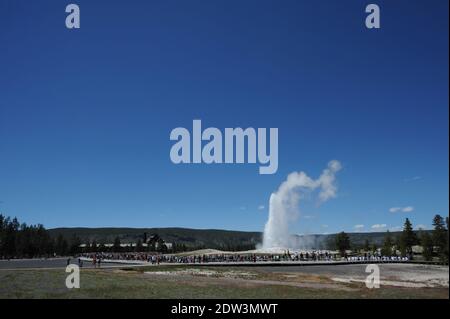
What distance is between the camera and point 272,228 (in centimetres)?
14988

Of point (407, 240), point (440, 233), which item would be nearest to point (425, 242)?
point (407, 240)

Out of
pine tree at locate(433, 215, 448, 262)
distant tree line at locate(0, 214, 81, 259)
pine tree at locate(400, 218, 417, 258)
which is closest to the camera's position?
pine tree at locate(433, 215, 448, 262)

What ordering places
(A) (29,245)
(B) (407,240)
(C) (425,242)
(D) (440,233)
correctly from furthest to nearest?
1. (A) (29,245)
2. (B) (407,240)
3. (C) (425,242)
4. (D) (440,233)

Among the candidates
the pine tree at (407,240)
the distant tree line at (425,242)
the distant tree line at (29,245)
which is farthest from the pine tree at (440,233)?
the distant tree line at (29,245)

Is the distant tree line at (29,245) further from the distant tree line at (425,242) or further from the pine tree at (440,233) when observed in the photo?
the pine tree at (440,233)

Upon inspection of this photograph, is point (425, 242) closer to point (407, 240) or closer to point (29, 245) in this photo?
point (407, 240)

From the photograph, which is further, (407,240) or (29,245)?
(29,245)

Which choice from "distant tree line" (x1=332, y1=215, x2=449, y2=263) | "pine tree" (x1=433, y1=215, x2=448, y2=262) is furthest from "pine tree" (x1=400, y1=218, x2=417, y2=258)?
"pine tree" (x1=433, y1=215, x2=448, y2=262)

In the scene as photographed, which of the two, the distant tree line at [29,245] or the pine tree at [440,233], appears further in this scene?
the distant tree line at [29,245]

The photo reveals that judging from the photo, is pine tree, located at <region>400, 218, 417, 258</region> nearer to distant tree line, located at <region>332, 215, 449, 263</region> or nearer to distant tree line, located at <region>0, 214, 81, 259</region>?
distant tree line, located at <region>332, 215, 449, 263</region>

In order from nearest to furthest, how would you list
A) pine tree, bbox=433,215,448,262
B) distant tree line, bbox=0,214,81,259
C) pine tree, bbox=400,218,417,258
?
1. pine tree, bbox=433,215,448,262
2. pine tree, bbox=400,218,417,258
3. distant tree line, bbox=0,214,81,259

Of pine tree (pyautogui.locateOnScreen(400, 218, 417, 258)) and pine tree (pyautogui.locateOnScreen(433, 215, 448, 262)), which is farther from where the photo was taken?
pine tree (pyautogui.locateOnScreen(400, 218, 417, 258))
